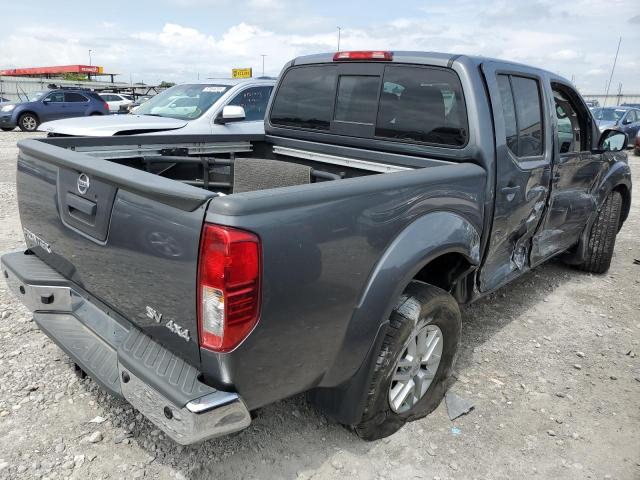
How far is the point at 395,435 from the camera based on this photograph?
105 inches

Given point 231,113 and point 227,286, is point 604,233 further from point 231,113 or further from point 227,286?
point 227,286

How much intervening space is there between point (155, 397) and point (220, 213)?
28.8 inches

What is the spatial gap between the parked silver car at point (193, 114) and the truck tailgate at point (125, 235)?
3.80m

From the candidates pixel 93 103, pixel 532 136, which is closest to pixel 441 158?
pixel 532 136

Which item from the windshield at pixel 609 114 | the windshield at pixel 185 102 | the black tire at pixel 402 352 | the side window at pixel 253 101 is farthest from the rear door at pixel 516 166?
the windshield at pixel 609 114

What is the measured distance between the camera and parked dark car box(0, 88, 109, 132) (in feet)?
56.2

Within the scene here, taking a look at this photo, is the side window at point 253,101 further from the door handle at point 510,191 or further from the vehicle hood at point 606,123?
the vehicle hood at point 606,123

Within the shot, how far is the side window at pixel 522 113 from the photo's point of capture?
10.3 ft

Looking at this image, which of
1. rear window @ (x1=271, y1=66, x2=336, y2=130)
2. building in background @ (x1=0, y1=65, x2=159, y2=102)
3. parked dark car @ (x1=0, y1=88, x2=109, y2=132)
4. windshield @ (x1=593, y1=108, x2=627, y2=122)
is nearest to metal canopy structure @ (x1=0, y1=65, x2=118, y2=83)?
building in background @ (x1=0, y1=65, x2=159, y2=102)

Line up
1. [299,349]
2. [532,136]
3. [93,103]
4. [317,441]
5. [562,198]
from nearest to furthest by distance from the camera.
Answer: [299,349], [317,441], [532,136], [562,198], [93,103]

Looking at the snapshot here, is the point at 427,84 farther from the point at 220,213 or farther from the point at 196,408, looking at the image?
the point at 196,408

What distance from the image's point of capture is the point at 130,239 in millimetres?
1963

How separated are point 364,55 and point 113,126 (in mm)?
3996

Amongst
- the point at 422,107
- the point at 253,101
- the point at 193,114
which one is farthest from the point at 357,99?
the point at 253,101
